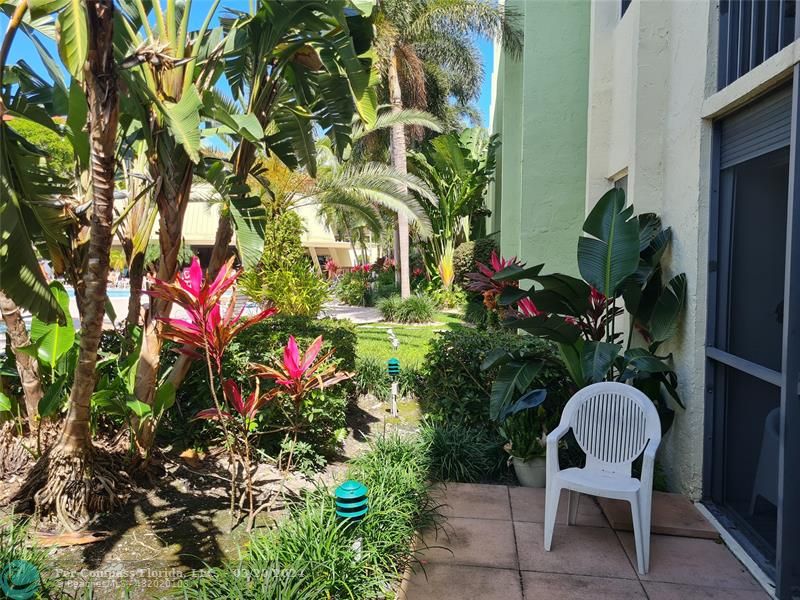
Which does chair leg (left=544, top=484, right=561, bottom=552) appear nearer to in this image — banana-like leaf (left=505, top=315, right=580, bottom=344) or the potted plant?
the potted plant

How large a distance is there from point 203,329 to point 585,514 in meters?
3.21

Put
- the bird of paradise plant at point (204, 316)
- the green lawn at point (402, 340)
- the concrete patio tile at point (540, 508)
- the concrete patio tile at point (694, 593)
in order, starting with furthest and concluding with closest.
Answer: the green lawn at point (402, 340), the concrete patio tile at point (540, 508), the bird of paradise plant at point (204, 316), the concrete patio tile at point (694, 593)

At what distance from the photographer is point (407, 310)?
16.5 meters

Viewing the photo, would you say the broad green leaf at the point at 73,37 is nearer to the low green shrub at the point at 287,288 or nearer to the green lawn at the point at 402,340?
the green lawn at the point at 402,340

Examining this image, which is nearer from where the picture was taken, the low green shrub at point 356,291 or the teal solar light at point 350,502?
the teal solar light at point 350,502

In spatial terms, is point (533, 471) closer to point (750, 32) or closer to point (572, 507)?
point (572, 507)

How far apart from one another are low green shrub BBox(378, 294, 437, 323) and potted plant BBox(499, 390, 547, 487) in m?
11.3

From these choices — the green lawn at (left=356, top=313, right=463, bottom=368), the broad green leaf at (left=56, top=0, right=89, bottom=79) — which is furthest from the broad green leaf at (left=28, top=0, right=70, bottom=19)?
the green lawn at (left=356, top=313, right=463, bottom=368)

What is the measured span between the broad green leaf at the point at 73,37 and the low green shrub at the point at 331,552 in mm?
2729

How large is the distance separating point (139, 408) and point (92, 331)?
2.60 feet

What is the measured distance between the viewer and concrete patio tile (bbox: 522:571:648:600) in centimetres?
330

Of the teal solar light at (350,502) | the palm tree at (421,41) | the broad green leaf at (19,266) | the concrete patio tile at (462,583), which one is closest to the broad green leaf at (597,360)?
the concrete patio tile at (462,583)

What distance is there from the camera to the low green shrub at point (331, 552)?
113 inches

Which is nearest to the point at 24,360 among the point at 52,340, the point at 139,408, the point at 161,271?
the point at 52,340
